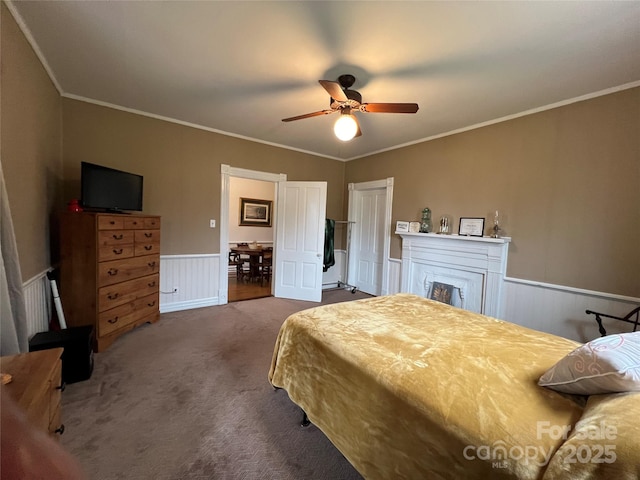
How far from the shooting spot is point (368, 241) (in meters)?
5.05

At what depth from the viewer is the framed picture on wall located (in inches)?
270

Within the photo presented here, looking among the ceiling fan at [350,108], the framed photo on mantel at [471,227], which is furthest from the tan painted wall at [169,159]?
the framed photo on mantel at [471,227]

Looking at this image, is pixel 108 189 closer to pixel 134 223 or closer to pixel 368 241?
pixel 134 223

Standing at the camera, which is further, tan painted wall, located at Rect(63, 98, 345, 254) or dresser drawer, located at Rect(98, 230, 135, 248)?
tan painted wall, located at Rect(63, 98, 345, 254)

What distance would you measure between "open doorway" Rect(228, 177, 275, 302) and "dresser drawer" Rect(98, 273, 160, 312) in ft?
7.82

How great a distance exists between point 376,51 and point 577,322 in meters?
3.09

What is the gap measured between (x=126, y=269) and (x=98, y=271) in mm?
313

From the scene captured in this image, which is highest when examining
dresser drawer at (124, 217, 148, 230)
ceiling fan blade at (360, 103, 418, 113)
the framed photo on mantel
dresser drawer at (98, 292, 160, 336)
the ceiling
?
the ceiling

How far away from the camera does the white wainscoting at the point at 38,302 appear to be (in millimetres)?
2115

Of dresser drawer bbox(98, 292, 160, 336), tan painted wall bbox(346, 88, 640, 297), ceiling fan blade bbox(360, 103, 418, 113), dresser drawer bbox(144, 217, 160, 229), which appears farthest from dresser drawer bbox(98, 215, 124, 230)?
tan painted wall bbox(346, 88, 640, 297)

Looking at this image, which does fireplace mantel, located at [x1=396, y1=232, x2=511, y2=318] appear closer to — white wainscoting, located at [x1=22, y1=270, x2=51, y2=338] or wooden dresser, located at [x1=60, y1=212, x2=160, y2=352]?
wooden dresser, located at [x1=60, y1=212, x2=160, y2=352]

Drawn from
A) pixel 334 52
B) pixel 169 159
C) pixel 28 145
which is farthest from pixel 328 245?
pixel 28 145

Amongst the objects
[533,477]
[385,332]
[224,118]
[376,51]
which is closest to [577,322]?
[385,332]

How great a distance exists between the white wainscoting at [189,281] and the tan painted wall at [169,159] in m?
0.13
